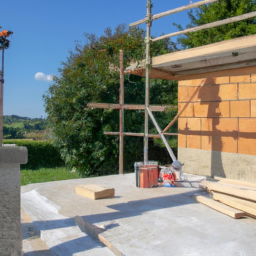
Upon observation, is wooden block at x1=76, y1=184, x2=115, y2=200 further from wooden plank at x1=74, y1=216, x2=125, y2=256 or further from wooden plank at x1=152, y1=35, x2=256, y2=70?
wooden plank at x1=152, y1=35, x2=256, y2=70

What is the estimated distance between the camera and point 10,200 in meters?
2.62

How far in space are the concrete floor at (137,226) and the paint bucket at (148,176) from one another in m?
0.39

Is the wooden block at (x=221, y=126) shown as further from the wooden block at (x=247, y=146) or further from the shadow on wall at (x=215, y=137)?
Answer: the wooden block at (x=247, y=146)

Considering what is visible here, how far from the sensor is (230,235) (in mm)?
3398

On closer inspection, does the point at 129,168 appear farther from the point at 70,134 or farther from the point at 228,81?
the point at 228,81

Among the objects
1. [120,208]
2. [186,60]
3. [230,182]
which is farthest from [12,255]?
→ [186,60]

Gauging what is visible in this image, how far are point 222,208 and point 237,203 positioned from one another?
22 cm

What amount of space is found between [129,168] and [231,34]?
21.0ft

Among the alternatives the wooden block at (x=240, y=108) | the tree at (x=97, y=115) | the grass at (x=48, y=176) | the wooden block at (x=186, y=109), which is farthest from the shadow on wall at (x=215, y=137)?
the grass at (x=48, y=176)

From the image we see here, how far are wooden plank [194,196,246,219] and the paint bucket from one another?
1.20 meters

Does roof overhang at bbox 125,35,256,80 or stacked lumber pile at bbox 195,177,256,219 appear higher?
roof overhang at bbox 125,35,256,80

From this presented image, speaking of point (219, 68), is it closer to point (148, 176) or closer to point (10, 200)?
point (148, 176)

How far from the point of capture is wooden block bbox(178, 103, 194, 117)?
23.7ft

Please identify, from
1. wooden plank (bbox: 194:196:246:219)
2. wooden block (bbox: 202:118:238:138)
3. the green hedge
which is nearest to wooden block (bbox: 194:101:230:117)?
wooden block (bbox: 202:118:238:138)
